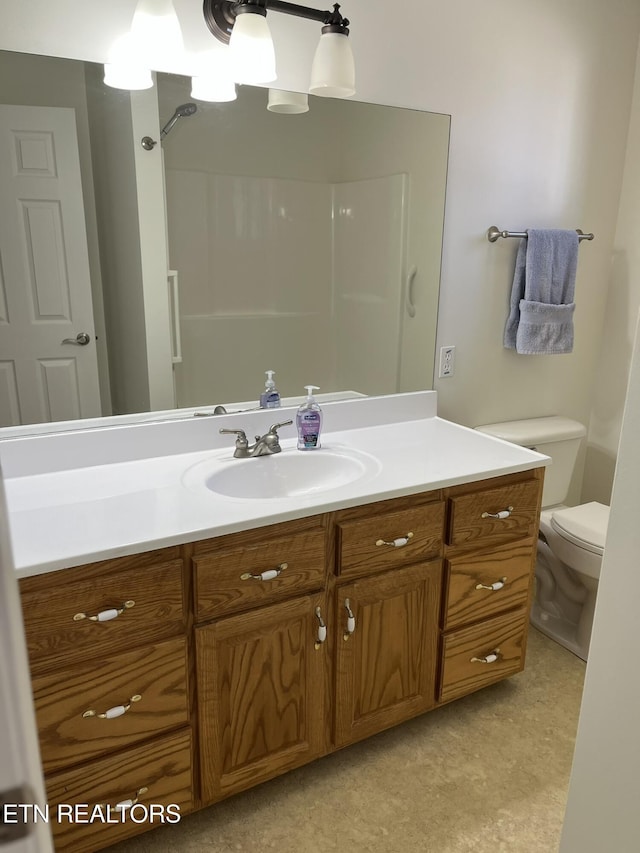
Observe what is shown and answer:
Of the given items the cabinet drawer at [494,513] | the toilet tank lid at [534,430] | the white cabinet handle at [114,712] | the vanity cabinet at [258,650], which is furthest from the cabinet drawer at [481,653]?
the white cabinet handle at [114,712]

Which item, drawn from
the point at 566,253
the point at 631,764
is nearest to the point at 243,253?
the point at 566,253

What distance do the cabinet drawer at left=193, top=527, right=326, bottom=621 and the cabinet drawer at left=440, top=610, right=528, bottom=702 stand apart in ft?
1.82

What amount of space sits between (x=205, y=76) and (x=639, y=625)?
5.28ft

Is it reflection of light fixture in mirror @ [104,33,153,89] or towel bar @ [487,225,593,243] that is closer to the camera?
reflection of light fixture in mirror @ [104,33,153,89]

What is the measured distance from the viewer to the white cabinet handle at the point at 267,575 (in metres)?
1.41

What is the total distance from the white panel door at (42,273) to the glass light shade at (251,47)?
1.40ft

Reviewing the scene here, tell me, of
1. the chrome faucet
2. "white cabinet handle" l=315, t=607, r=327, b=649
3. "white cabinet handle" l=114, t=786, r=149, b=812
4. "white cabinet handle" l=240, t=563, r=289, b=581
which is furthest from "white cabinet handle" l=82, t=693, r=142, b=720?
the chrome faucet

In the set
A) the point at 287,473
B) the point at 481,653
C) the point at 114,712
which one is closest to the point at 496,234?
the point at 287,473

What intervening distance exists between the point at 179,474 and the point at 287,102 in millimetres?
1089

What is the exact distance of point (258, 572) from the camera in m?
1.43

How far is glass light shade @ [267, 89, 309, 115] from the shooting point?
5.80 ft

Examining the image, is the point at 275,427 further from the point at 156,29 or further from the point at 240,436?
the point at 156,29

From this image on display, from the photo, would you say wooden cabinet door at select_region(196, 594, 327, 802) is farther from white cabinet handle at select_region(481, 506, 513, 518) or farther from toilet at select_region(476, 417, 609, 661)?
toilet at select_region(476, 417, 609, 661)

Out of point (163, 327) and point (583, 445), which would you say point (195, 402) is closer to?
point (163, 327)
